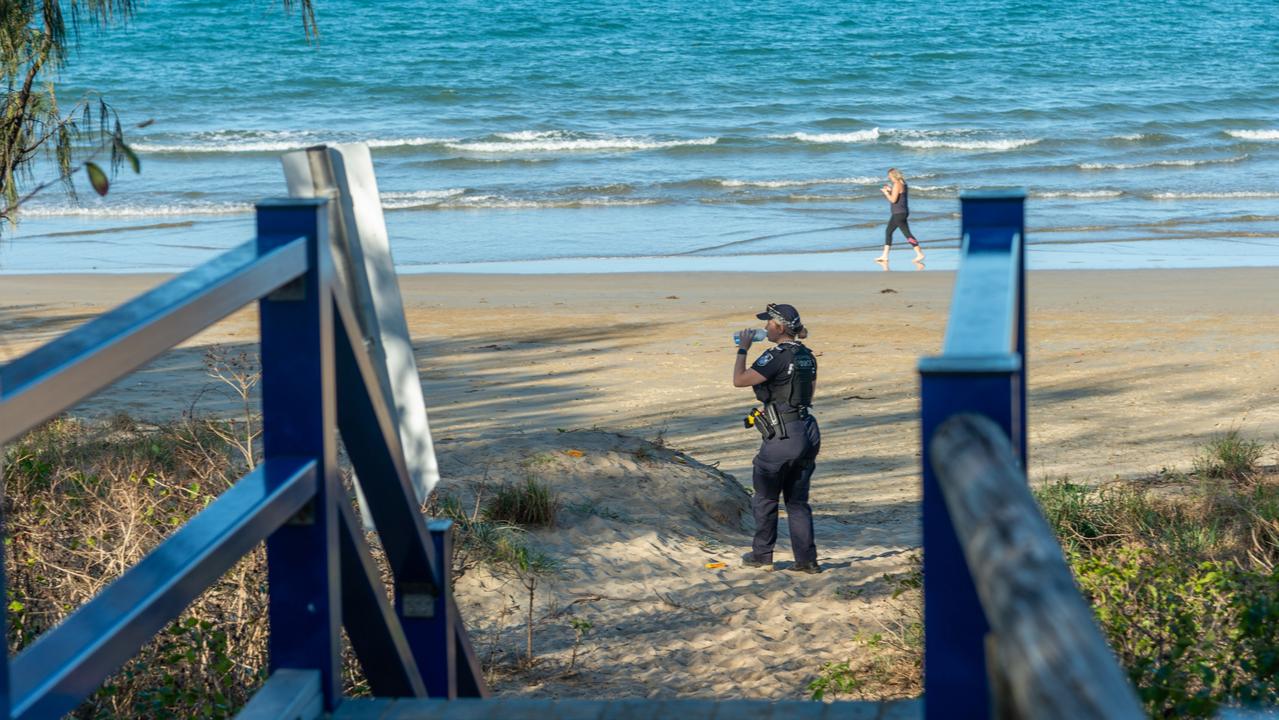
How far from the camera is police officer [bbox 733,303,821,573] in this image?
7.49 m

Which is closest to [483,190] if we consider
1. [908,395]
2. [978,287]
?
[908,395]

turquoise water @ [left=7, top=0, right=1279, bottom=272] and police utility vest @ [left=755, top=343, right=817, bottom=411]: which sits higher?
police utility vest @ [left=755, top=343, right=817, bottom=411]

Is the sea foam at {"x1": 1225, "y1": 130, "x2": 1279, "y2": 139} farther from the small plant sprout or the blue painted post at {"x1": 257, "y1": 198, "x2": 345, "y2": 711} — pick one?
the blue painted post at {"x1": 257, "y1": 198, "x2": 345, "y2": 711}

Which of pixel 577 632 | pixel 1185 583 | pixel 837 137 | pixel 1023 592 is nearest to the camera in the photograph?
pixel 1023 592

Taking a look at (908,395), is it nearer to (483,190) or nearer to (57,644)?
(57,644)

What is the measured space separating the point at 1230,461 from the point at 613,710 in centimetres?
647

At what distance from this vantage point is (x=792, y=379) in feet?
24.7

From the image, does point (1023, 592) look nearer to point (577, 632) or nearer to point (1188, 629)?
point (1188, 629)

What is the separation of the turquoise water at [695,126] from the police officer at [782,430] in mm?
3485

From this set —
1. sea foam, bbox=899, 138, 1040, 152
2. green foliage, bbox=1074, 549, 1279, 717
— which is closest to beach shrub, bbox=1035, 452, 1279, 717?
green foliage, bbox=1074, 549, 1279, 717

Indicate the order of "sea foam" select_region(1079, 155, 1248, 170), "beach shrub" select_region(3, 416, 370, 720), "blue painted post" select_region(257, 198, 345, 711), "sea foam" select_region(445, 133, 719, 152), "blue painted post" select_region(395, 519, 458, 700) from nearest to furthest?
"blue painted post" select_region(257, 198, 345, 711) → "blue painted post" select_region(395, 519, 458, 700) → "beach shrub" select_region(3, 416, 370, 720) → "sea foam" select_region(1079, 155, 1248, 170) → "sea foam" select_region(445, 133, 719, 152)

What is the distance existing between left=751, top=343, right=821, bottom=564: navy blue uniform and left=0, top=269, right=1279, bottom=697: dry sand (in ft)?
1.00

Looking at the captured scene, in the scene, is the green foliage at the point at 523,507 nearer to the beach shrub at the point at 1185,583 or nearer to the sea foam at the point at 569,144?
the beach shrub at the point at 1185,583

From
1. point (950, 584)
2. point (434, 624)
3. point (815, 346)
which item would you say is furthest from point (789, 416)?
point (950, 584)
